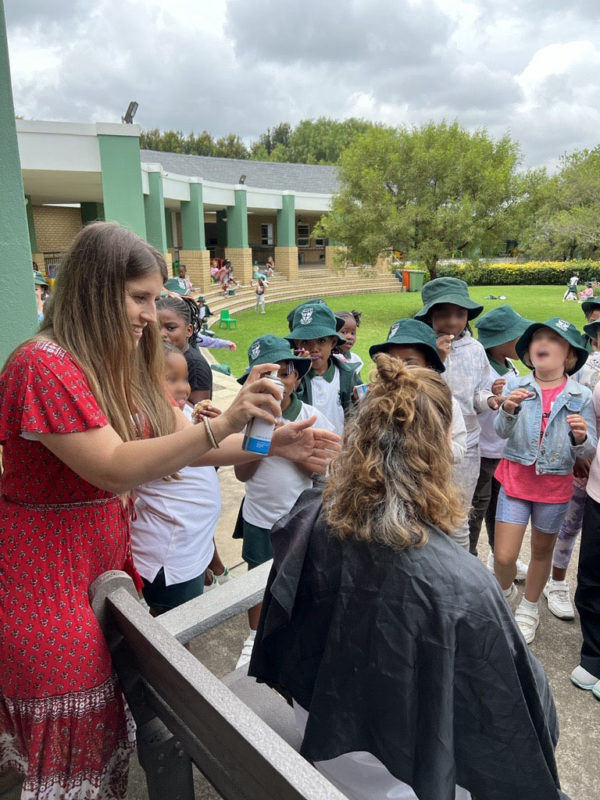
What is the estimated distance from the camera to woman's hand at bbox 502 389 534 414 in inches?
121

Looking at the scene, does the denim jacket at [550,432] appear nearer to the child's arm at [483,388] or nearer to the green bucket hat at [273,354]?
the child's arm at [483,388]

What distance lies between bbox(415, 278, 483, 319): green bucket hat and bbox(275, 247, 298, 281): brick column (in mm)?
28223

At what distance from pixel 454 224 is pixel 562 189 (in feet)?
56.2

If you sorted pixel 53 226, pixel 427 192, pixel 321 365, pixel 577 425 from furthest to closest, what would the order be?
pixel 53 226 → pixel 427 192 → pixel 321 365 → pixel 577 425

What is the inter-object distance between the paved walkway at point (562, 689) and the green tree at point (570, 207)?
20.8 metres

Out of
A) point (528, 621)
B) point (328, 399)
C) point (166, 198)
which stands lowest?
point (528, 621)

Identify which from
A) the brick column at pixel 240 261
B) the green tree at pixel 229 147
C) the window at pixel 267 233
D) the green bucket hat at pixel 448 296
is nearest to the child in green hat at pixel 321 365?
the green bucket hat at pixel 448 296

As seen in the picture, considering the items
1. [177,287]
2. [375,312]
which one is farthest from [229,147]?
[177,287]

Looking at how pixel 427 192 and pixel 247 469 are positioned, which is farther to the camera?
pixel 427 192

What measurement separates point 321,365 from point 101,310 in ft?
8.03

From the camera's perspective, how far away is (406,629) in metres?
1.42

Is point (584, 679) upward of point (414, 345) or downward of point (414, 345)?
downward

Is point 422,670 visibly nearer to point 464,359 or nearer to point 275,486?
point 275,486

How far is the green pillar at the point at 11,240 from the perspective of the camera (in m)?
3.61
